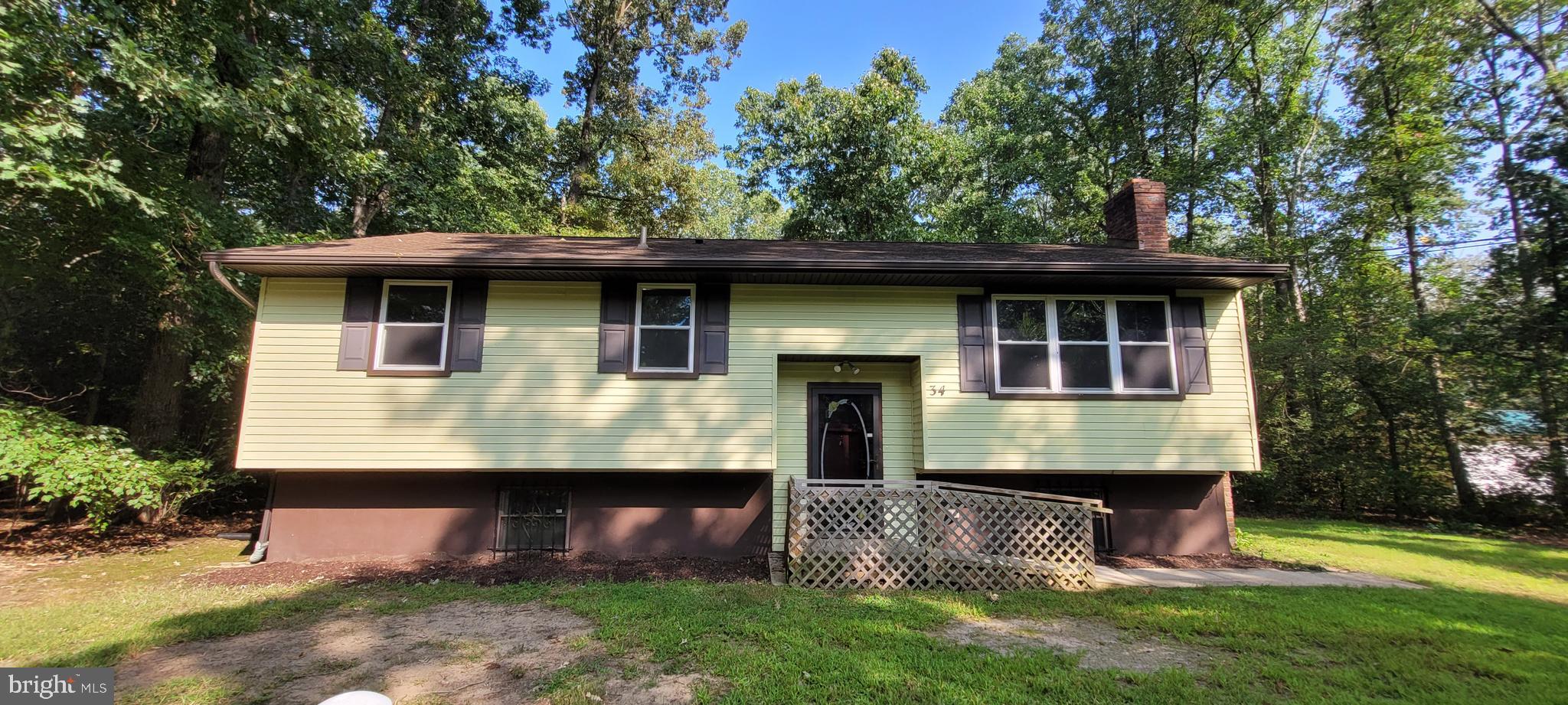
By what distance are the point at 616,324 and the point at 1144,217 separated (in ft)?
27.8

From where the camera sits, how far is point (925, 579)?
6445 mm

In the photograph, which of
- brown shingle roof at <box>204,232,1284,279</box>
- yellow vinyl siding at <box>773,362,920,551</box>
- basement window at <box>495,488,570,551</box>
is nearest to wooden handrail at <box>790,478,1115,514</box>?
yellow vinyl siding at <box>773,362,920,551</box>

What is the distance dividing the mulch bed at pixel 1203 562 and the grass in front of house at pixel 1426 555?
0.38 m

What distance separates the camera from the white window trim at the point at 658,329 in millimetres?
7633

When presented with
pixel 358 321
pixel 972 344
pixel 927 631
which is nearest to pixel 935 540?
pixel 927 631

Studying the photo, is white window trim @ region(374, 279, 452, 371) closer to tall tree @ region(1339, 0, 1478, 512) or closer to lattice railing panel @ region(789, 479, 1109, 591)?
lattice railing panel @ region(789, 479, 1109, 591)

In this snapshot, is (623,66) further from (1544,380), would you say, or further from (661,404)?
(1544,380)

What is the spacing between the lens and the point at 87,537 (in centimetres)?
846

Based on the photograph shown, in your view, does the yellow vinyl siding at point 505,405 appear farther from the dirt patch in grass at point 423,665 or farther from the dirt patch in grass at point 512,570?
the dirt patch in grass at point 423,665

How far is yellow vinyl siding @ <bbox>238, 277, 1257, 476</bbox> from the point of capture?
23.7 feet

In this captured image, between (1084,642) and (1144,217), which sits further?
(1144,217)

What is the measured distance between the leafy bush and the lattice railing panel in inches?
312

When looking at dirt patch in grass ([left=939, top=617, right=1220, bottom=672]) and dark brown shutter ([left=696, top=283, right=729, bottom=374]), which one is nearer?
dirt patch in grass ([left=939, top=617, right=1220, bottom=672])

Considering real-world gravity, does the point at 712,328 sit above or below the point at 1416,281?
below
